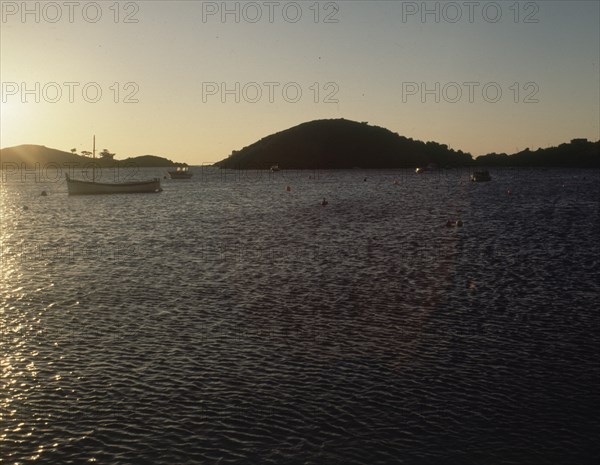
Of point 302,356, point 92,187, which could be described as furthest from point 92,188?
point 302,356

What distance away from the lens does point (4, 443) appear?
20312 mm

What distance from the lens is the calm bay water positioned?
67.2 feet

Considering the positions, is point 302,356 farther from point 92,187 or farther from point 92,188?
point 92,188

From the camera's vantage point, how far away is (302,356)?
28531 millimetres

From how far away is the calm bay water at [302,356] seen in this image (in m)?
20.5

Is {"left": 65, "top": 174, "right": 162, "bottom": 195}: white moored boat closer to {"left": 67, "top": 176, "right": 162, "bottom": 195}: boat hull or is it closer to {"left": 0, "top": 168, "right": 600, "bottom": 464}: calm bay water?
{"left": 67, "top": 176, "right": 162, "bottom": 195}: boat hull

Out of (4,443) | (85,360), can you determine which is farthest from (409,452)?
(85,360)

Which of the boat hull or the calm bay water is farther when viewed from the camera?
the boat hull

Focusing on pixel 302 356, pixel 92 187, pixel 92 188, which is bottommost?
pixel 302 356

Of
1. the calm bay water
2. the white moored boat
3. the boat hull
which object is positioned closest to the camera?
the calm bay water

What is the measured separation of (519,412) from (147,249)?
1846 inches

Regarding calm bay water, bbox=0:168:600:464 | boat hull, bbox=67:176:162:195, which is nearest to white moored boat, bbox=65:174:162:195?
boat hull, bbox=67:176:162:195

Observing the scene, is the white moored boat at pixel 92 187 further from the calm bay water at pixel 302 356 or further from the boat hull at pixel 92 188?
the calm bay water at pixel 302 356

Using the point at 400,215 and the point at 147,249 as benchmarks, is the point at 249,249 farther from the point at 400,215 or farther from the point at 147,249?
the point at 400,215
